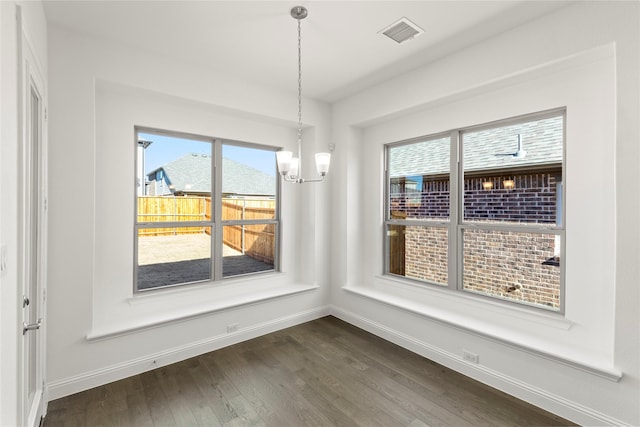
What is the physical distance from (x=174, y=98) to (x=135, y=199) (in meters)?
1.10

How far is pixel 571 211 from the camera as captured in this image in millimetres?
2420

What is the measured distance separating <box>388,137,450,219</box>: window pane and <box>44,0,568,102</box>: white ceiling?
0.94 meters

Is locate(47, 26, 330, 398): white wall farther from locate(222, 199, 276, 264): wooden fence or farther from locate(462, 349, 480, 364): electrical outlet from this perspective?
locate(462, 349, 480, 364): electrical outlet

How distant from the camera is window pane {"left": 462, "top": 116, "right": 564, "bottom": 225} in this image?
261cm

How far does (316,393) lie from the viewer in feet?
8.43

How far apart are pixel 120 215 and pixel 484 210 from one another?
3604 mm

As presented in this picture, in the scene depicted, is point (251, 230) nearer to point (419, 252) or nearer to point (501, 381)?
point (419, 252)

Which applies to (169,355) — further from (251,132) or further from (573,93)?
(573,93)

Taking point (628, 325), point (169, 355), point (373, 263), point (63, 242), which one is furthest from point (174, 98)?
point (628, 325)

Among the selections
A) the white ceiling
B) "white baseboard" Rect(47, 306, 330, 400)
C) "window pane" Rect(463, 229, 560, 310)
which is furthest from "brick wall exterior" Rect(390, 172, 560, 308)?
"white baseboard" Rect(47, 306, 330, 400)

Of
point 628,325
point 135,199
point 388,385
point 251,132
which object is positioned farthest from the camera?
point 251,132

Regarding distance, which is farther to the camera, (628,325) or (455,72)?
(455,72)
